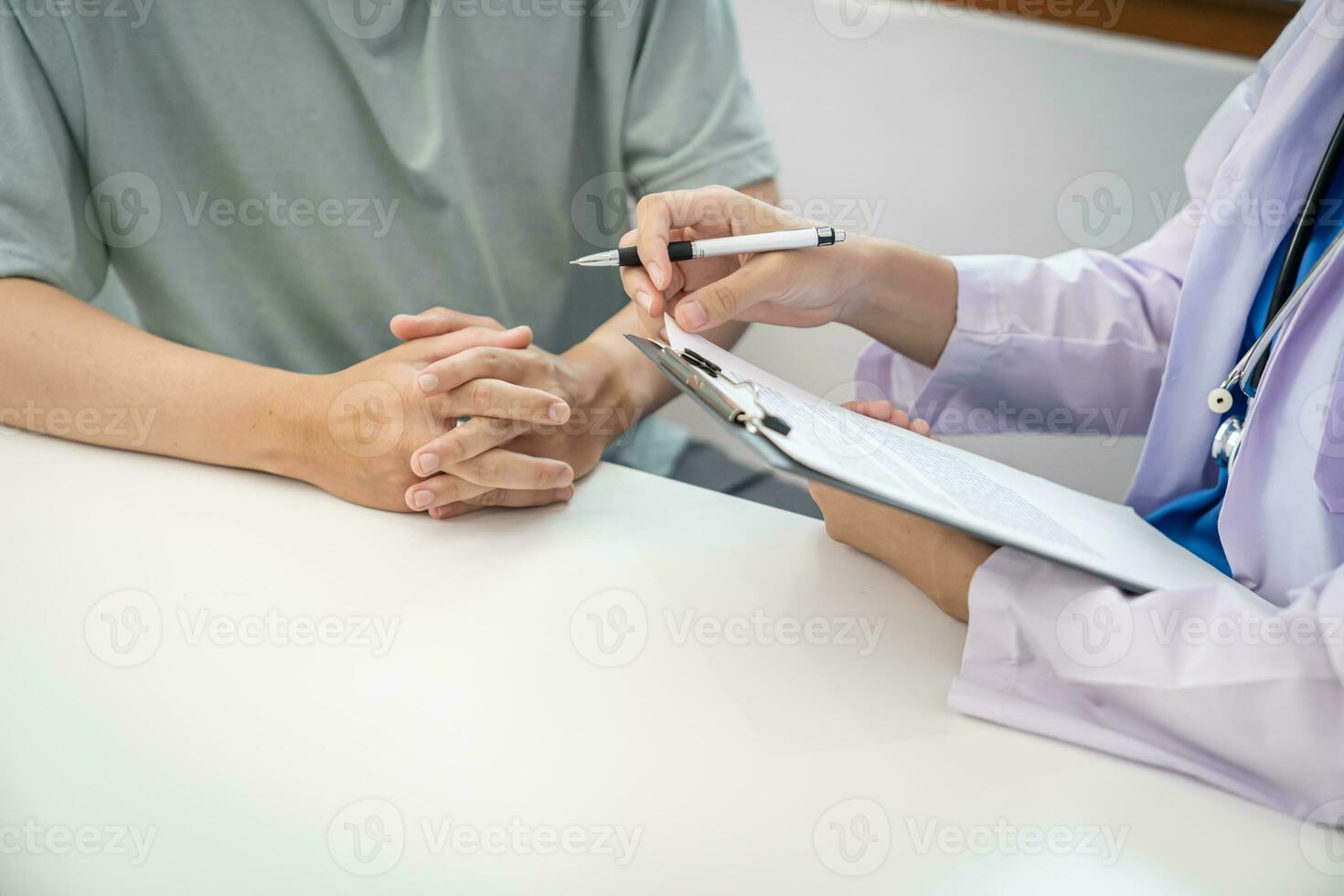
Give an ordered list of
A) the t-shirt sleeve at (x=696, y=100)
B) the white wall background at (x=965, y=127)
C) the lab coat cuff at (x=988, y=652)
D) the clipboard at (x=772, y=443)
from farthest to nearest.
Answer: the white wall background at (x=965, y=127) → the t-shirt sleeve at (x=696, y=100) → the lab coat cuff at (x=988, y=652) → the clipboard at (x=772, y=443)

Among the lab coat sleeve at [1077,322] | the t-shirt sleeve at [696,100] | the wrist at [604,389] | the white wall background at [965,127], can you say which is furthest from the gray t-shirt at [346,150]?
the white wall background at [965,127]

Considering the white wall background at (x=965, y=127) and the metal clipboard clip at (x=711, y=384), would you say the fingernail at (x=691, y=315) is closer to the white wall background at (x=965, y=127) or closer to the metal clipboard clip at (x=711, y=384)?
the metal clipboard clip at (x=711, y=384)

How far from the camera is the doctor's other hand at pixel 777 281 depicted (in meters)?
0.72

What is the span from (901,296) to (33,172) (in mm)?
759

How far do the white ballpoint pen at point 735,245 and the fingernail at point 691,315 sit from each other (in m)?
0.04

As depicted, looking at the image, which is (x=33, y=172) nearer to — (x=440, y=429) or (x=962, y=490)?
(x=440, y=429)

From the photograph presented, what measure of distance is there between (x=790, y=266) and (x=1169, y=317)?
1.34 ft

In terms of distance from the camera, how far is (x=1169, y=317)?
2.99 ft

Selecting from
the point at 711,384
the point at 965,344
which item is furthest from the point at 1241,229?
the point at 711,384

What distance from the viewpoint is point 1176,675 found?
0.57 metres

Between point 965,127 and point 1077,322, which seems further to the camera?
point 965,127

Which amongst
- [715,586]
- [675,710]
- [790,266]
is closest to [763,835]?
[675,710]

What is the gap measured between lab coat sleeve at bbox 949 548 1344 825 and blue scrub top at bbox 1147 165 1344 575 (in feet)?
0.49

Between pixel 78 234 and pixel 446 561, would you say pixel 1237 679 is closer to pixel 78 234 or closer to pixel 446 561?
pixel 446 561
